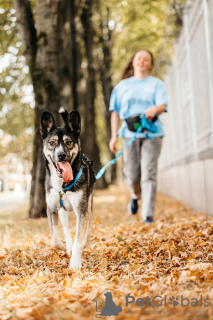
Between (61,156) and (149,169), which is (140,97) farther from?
(61,156)

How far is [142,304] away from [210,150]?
17.4 ft

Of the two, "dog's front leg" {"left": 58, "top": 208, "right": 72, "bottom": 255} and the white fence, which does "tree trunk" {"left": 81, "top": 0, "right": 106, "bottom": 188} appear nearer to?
the white fence

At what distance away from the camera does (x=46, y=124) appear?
459 cm

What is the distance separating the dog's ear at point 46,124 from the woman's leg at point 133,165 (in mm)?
2910

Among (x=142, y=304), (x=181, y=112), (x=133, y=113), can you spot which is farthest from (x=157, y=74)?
(x=142, y=304)

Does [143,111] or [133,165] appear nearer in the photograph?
[143,111]

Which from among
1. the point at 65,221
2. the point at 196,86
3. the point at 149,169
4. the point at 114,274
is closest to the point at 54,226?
the point at 65,221

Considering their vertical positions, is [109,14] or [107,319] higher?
[109,14]

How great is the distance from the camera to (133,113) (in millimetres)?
7258

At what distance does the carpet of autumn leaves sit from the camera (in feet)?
10.2

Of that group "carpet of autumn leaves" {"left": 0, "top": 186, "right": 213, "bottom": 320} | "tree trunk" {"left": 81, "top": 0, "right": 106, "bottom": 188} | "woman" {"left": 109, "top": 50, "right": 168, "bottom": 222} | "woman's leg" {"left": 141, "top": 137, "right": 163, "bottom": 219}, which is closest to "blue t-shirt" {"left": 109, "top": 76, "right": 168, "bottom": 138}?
"woman" {"left": 109, "top": 50, "right": 168, "bottom": 222}

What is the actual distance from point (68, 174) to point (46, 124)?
2.05ft

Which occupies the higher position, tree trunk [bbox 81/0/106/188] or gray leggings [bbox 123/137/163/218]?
tree trunk [bbox 81/0/106/188]

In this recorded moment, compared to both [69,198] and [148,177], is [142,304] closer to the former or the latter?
[69,198]
